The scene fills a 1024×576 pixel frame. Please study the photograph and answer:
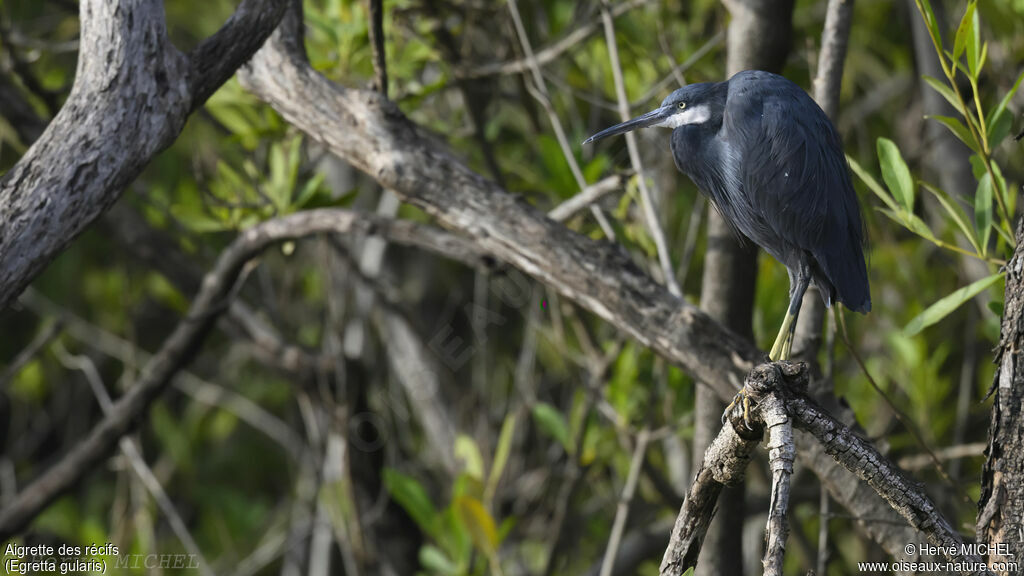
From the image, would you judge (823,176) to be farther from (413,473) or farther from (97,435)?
(413,473)

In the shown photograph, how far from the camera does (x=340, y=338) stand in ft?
11.6

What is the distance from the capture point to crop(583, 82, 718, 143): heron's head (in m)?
2.32

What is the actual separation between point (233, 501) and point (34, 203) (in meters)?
3.14

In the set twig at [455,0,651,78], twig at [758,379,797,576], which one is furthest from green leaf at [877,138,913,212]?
twig at [455,0,651,78]

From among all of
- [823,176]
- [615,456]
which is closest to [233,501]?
[615,456]

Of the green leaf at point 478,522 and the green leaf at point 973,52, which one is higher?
the green leaf at point 973,52

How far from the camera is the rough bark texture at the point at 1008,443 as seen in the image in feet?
5.31

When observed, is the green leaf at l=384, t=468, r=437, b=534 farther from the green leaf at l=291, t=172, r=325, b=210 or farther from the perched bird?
the perched bird

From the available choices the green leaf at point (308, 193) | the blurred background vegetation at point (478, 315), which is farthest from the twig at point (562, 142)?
the green leaf at point (308, 193)

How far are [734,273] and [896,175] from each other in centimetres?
64

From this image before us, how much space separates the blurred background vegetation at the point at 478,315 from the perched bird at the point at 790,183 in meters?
0.13

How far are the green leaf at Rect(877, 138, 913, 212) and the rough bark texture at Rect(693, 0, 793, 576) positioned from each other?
19.0 inches

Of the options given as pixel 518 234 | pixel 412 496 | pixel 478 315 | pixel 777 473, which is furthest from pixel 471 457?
pixel 777 473

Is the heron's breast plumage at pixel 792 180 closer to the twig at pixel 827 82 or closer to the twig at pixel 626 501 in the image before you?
the twig at pixel 827 82
